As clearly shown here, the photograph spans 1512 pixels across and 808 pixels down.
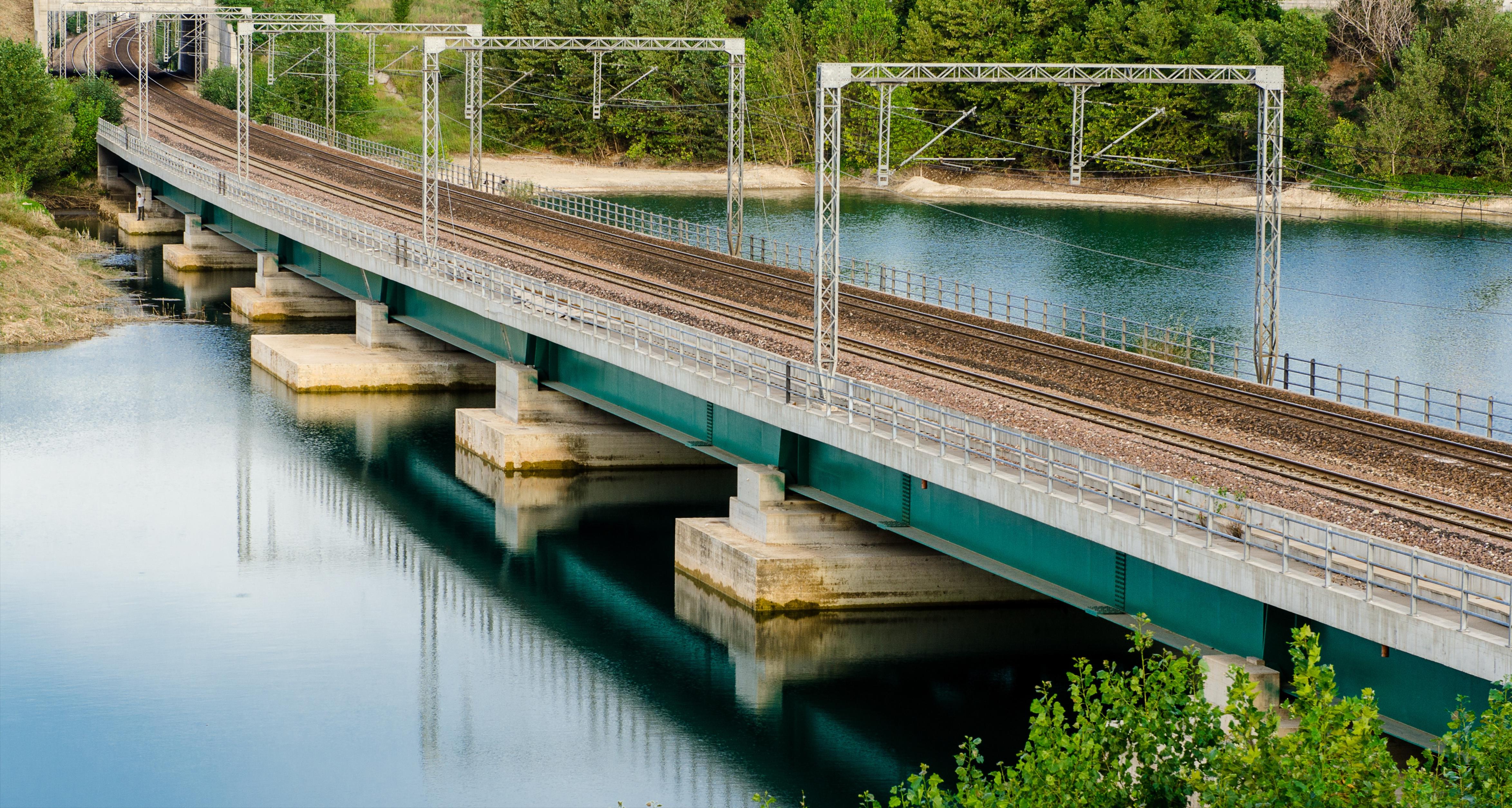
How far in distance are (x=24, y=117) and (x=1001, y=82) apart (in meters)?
80.1

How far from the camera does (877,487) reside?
38.0 m

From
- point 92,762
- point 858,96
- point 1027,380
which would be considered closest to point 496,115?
point 858,96

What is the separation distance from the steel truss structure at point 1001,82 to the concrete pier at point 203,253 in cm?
5116

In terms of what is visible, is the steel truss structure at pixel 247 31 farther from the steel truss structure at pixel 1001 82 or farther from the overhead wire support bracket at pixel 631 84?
the steel truss structure at pixel 1001 82

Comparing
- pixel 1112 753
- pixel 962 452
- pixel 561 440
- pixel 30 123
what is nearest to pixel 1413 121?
pixel 30 123

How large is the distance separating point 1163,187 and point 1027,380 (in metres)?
104

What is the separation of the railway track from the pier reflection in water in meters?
4.82

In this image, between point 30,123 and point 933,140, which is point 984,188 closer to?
point 30,123

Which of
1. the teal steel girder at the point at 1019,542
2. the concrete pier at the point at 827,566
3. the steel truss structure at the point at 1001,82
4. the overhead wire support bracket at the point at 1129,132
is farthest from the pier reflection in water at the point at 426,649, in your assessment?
the overhead wire support bracket at the point at 1129,132

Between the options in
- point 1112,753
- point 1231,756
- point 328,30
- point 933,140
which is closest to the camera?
point 1231,756

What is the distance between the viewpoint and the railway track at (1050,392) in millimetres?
32562

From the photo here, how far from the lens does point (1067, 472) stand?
3195 centimetres

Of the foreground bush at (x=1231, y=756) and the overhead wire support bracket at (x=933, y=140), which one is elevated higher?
the overhead wire support bracket at (x=933, y=140)

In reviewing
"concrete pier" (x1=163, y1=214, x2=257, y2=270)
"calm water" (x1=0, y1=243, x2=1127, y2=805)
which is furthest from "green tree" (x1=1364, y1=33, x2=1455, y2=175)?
"calm water" (x1=0, y1=243, x2=1127, y2=805)
